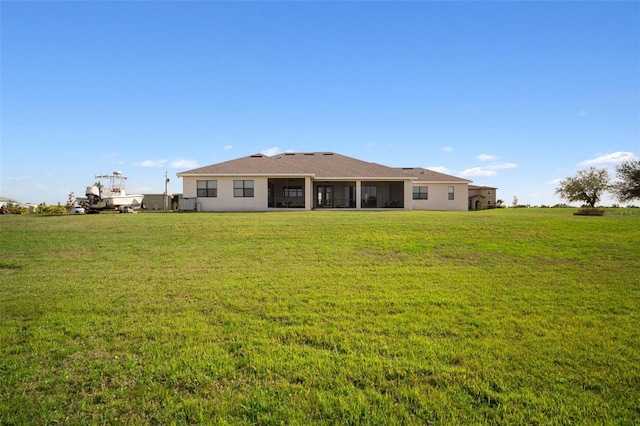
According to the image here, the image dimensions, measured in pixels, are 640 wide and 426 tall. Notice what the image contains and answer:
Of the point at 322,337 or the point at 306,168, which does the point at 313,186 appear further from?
the point at 322,337

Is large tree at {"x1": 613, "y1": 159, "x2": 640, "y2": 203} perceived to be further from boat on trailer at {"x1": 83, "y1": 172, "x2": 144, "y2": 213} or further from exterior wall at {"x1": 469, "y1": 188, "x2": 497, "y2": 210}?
boat on trailer at {"x1": 83, "y1": 172, "x2": 144, "y2": 213}

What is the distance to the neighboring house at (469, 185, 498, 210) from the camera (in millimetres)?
43406

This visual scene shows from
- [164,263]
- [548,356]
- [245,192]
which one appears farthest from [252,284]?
[245,192]

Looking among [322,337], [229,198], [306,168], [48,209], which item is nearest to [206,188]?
[229,198]

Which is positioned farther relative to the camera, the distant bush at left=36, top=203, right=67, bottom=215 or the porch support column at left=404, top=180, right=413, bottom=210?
the porch support column at left=404, top=180, right=413, bottom=210

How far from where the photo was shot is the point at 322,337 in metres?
5.15

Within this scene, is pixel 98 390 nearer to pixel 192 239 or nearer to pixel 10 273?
pixel 10 273

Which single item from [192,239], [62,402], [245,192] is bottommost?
[62,402]

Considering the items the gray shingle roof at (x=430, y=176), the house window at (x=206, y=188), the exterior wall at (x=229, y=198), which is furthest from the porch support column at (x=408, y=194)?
the house window at (x=206, y=188)

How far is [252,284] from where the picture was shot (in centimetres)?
794

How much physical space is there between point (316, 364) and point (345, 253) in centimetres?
668

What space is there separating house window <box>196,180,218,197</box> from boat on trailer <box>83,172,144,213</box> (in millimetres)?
6140

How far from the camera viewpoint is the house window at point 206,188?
27375 mm

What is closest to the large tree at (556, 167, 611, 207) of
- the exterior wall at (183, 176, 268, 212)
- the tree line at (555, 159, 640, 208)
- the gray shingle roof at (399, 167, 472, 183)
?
the tree line at (555, 159, 640, 208)
